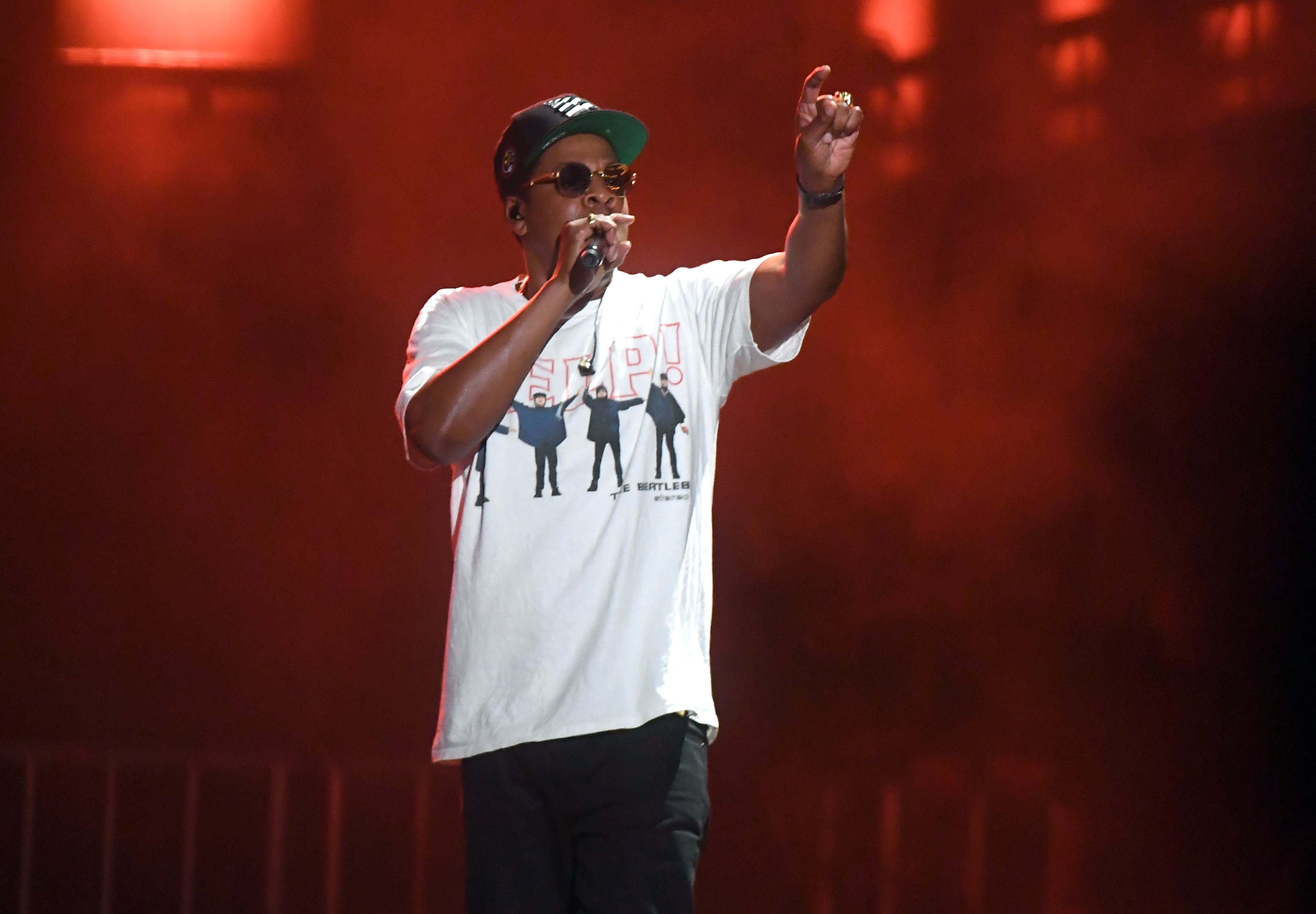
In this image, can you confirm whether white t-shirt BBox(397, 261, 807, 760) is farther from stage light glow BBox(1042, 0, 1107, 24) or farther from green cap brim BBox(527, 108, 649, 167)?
stage light glow BBox(1042, 0, 1107, 24)

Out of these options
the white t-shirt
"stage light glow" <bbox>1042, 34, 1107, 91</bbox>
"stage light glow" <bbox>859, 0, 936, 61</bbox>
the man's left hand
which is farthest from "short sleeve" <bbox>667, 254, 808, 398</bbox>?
"stage light glow" <bbox>1042, 34, 1107, 91</bbox>

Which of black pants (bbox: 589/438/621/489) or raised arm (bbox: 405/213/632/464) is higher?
raised arm (bbox: 405/213/632/464)

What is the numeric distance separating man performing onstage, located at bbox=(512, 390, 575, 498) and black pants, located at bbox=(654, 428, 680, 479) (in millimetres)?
138

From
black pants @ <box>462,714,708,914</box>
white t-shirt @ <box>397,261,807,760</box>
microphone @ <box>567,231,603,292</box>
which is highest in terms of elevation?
microphone @ <box>567,231,603,292</box>

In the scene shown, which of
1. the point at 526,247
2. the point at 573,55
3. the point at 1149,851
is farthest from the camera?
the point at 573,55

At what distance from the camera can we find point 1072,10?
350 centimetres

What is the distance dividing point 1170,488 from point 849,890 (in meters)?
1.47

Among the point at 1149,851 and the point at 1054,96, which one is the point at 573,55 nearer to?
the point at 1054,96

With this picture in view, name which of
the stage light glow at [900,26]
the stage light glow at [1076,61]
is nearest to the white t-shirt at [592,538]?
the stage light glow at [900,26]

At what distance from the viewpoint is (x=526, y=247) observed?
6.80 ft

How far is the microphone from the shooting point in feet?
5.61

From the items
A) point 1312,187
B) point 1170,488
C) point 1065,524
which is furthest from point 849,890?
point 1312,187

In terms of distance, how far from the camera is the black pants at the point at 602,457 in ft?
5.69

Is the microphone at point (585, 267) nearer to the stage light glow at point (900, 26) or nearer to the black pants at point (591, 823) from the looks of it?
the black pants at point (591, 823)
